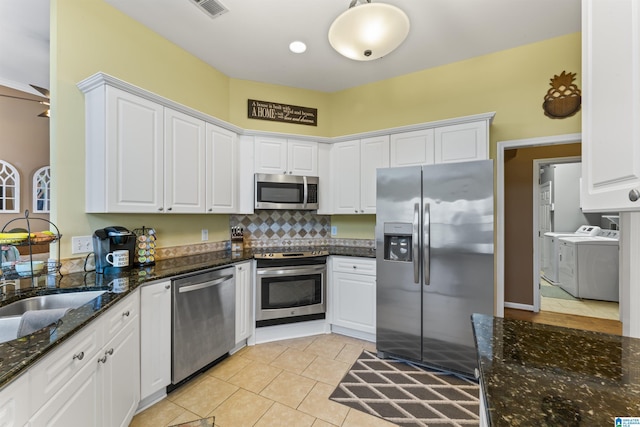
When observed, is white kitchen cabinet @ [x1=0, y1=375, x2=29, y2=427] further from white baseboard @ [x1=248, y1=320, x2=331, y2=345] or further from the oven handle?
white baseboard @ [x1=248, y1=320, x2=331, y2=345]

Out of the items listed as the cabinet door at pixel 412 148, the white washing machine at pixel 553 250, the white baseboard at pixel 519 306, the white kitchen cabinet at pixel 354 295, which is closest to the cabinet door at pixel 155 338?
the white kitchen cabinet at pixel 354 295

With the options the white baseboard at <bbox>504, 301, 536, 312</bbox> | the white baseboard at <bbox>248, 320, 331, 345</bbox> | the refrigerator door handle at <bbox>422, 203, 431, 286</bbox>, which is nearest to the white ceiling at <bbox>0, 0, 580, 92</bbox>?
the refrigerator door handle at <bbox>422, 203, 431, 286</bbox>

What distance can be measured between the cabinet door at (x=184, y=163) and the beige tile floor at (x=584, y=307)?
492cm

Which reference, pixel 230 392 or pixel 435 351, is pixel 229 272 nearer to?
pixel 230 392

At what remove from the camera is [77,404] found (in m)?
1.12

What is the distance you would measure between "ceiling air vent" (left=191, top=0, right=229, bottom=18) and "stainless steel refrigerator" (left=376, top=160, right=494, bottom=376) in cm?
195

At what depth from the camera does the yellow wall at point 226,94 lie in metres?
1.95

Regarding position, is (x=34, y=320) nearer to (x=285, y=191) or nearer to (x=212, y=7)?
(x=285, y=191)

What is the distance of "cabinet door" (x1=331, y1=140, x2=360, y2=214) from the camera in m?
3.24

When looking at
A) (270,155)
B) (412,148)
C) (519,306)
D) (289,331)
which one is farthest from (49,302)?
(519,306)

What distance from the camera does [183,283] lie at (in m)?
2.06

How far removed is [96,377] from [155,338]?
0.62 metres

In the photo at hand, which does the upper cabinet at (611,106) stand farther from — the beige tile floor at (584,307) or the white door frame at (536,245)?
the beige tile floor at (584,307)

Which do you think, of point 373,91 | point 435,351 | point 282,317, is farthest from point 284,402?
point 373,91
